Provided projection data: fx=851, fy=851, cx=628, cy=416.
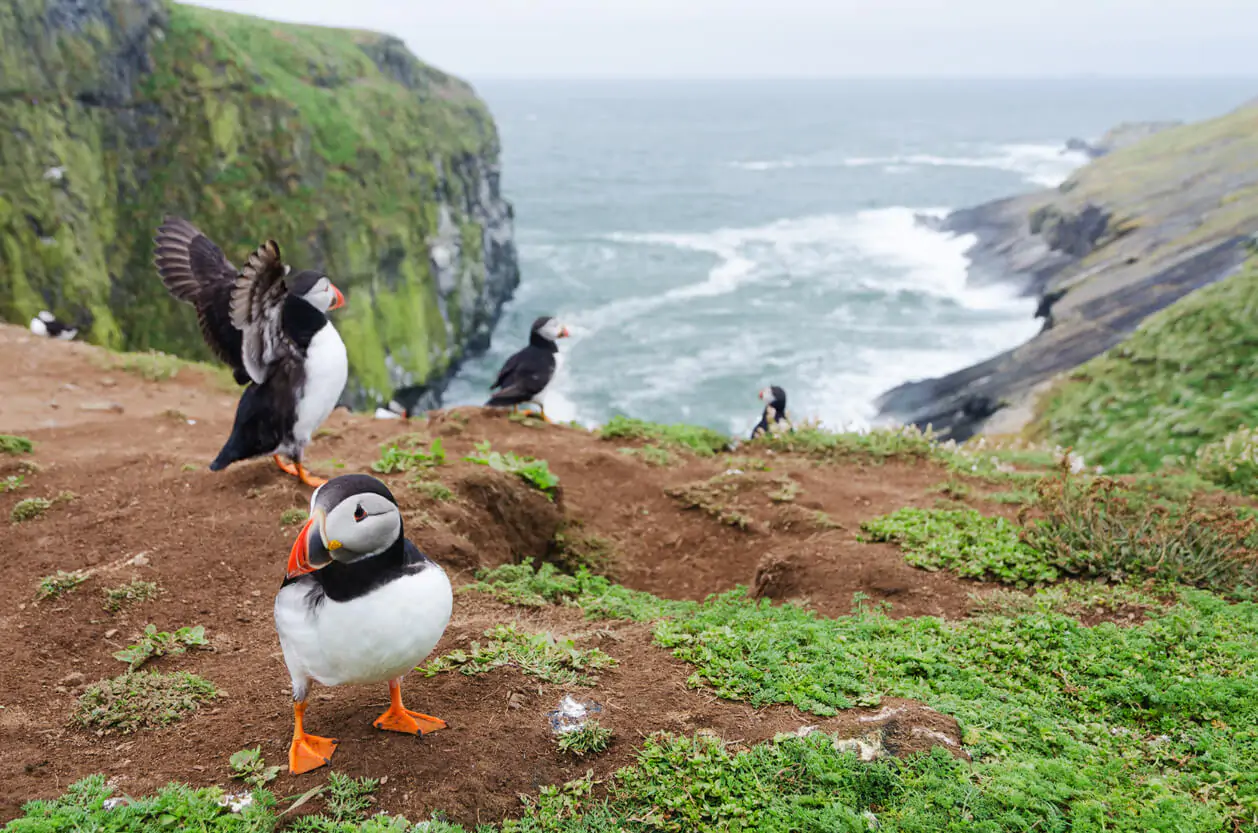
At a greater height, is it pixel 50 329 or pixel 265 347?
pixel 265 347

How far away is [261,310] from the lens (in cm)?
663

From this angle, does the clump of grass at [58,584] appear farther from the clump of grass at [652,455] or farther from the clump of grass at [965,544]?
the clump of grass at [965,544]

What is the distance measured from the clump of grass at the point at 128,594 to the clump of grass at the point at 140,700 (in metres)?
1.06

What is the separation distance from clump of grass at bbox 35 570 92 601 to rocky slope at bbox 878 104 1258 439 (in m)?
19.4

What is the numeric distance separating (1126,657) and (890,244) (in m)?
59.6

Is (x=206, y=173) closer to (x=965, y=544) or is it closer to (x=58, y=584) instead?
(x=58, y=584)

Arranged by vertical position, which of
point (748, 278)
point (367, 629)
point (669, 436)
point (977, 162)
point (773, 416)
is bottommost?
point (748, 278)

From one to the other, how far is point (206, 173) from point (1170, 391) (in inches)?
1208

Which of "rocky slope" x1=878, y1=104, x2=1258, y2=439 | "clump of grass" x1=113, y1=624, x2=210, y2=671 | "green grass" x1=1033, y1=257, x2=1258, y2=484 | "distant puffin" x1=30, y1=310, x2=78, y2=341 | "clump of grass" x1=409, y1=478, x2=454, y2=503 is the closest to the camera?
"clump of grass" x1=113, y1=624, x2=210, y2=671

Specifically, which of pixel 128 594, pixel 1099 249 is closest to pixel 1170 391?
pixel 128 594

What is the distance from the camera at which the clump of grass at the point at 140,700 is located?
4711 millimetres

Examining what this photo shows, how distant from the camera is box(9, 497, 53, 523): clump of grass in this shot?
7246mm

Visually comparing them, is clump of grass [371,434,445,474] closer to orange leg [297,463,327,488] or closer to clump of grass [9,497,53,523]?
orange leg [297,463,327,488]

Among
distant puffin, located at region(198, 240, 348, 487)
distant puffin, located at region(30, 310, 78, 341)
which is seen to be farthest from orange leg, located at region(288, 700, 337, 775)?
distant puffin, located at region(30, 310, 78, 341)
